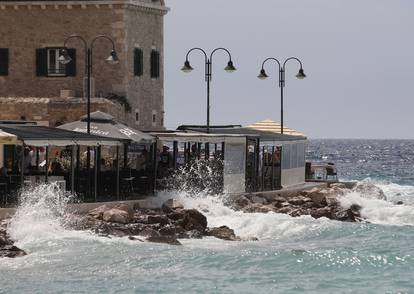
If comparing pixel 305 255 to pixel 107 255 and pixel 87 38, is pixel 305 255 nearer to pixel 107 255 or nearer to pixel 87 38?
pixel 107 255

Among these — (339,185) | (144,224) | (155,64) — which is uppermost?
(155,64)

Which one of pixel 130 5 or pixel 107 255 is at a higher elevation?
pixel 130 5

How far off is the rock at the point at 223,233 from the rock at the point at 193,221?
9.6 inches

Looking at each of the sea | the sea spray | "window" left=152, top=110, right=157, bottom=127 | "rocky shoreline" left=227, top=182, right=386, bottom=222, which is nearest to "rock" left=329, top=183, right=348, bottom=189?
"rocky shoreline" left=227, top=182, right=386, bottom=222

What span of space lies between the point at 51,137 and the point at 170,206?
14.1 ft

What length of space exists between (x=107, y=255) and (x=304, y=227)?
31.2 ft

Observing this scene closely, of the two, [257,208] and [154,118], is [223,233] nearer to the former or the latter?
[257,208]

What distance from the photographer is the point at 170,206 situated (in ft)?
130

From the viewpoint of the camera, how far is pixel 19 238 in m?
34.8

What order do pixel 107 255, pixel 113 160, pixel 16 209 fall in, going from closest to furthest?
pixel 107 255 < pixel 16 209 < pixel 113 160

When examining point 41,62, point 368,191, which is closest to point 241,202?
point 368,191

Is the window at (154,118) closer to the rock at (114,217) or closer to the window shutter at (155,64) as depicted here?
the window shutter at (155,64)

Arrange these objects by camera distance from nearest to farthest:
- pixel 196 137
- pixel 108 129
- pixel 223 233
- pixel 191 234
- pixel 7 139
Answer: pixel 7 139 → pixel 191 234 → pixel 223 233 → pixel 108 129 → pixel 196 137

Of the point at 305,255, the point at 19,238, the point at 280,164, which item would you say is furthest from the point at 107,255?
the point at 280,164
